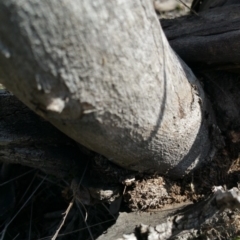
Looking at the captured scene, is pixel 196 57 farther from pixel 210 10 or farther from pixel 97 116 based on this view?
pixel 97 116

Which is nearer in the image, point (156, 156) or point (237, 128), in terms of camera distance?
point (156, 156)

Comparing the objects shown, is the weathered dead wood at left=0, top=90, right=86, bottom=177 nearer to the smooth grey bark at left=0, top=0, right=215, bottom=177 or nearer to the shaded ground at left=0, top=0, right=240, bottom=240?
the shaded ground at left=0, top=0, right=240, bottom=240

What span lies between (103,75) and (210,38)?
0.61 m

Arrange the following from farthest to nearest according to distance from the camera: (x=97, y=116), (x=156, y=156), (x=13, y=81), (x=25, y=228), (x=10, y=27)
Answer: (x=25, y=228) < (x=156, y=156) < (x=97, y=116) < (x=13, y=81) < (x=10, y=27)

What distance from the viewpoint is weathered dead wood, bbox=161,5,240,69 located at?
4.46ft

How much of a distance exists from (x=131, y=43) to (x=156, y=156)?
1.46ft

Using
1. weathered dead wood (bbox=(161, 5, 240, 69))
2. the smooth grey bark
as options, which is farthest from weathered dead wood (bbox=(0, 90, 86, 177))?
weathered dead wood (bbox=(161, 5, 240, 69))

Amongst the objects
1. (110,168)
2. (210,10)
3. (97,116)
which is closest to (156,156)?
(110,168)

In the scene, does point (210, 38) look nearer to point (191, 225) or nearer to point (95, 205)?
point (191, 225)

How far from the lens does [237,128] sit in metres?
1.47

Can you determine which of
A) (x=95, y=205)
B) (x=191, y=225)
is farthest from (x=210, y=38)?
(x=95, y=205)

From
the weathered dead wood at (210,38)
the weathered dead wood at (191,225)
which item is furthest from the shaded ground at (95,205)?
the weathered dead wood at (210,38)

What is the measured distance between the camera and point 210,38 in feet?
4.52

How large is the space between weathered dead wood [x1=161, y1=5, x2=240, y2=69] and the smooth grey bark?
15 centimetres
